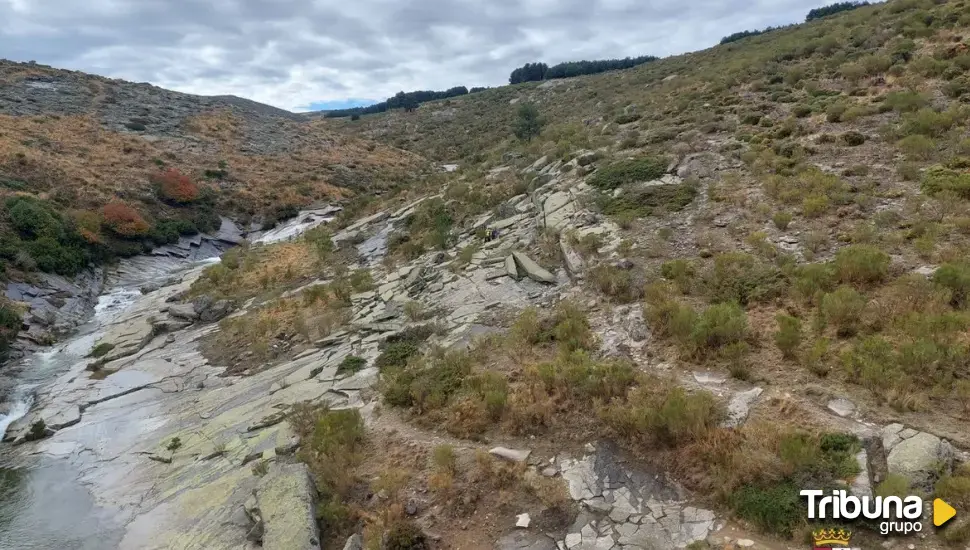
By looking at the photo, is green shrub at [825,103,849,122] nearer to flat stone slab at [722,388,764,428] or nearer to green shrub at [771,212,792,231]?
green shrub at [771,212,792,231]

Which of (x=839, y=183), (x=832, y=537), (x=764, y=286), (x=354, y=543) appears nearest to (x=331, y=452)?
(x=354, y=543)

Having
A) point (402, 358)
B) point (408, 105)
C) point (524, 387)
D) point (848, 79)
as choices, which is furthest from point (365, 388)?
point (408, 105)

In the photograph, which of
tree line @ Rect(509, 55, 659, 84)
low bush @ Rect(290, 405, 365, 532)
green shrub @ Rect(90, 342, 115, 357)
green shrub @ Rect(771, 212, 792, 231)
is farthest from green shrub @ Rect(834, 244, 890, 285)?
tree line @ Rect(509, 55, 659, 84)

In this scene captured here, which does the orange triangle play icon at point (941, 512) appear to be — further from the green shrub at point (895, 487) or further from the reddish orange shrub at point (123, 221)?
the reddish orange shrub at point (123, 221)

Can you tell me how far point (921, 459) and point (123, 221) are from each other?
32343 mm

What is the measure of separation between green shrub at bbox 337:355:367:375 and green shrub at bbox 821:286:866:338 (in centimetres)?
885

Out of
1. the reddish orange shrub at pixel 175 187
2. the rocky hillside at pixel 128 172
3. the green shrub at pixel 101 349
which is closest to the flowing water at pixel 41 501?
the green shrub at pixel 101 349

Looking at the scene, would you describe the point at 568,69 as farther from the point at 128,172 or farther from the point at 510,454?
the point at 510,454

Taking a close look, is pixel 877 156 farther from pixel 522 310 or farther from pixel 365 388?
pixel 365 388

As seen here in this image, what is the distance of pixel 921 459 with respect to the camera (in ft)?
19.0

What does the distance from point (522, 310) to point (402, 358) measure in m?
2.87

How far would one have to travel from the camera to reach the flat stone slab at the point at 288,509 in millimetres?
6930

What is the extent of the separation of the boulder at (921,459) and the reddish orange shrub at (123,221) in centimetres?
3180

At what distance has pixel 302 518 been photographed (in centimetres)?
718
